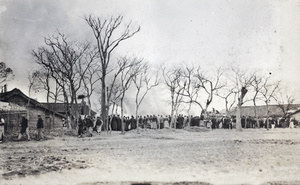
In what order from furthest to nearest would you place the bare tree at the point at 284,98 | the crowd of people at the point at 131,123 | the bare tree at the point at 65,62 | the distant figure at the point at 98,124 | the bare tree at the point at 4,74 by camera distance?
the distant figure at the point at 98,124
the bare tree at the point at 284,98
the bare tree at the point at 65,62
the crowd of people at the point at 131,123
the bare tree at the point at 4,74

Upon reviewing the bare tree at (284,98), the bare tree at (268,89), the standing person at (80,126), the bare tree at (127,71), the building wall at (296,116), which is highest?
the bare tree at (127,71)

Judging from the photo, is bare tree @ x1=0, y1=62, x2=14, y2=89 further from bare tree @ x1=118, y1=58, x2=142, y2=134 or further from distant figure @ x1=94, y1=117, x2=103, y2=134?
distant figure @ x1=94, y1=117, x2=103, y2=134

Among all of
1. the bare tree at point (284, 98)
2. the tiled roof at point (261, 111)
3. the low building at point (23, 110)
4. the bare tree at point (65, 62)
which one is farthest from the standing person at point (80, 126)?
the bare tree at point (284, 98)

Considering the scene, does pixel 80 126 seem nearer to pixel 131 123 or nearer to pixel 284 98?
pixel 131 123

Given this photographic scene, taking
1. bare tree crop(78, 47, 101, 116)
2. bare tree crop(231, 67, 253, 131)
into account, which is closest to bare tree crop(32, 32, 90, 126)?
bare tree crop(78, 47, 101, 116)

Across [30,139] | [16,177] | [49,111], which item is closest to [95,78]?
[49,111]

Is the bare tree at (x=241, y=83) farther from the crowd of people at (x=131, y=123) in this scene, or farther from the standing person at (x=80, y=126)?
the standing person at (x=80, y=126)
